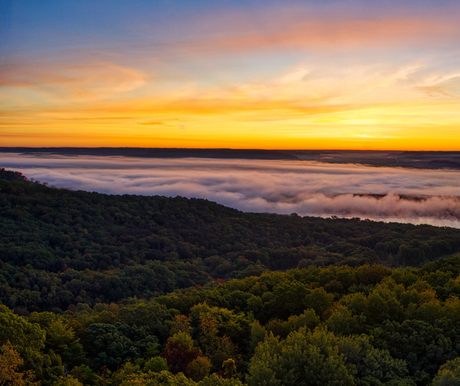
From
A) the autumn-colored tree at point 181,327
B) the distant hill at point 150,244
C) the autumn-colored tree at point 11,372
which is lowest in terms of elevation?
the distant hill at point 150,244

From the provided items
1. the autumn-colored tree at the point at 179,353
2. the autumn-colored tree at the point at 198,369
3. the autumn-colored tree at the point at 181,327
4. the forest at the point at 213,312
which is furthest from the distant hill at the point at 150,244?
the autumn-colored tree at the point at 198,369

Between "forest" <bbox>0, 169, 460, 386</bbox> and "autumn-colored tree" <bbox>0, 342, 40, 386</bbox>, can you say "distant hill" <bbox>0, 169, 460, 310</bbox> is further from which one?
"autumn-colored tree" <bbox>0, 342, 40, 386</bbox>

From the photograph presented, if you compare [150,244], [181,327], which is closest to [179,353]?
[181,327]

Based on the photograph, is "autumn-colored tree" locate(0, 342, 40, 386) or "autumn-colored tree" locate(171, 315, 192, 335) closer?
"autumn-colored tree" locate(0, 342, 40, 386)

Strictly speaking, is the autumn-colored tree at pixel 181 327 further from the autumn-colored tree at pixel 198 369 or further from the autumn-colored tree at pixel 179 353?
the autumn-colored tree at pixel 198 369

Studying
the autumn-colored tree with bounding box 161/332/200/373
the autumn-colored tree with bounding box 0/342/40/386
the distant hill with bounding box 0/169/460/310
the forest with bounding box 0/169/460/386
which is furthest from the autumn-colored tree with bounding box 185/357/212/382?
the distant hill with bounding box 0/169/460/310

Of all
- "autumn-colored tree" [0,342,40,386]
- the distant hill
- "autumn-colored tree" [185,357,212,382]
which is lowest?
the distant hill

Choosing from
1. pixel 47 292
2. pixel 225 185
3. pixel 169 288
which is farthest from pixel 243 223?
pixel 225 185

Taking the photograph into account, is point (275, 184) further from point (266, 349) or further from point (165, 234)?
point (266, 349)

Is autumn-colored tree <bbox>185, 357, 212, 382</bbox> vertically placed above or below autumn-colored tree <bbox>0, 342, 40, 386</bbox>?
below

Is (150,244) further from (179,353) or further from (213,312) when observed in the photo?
(179,353)
